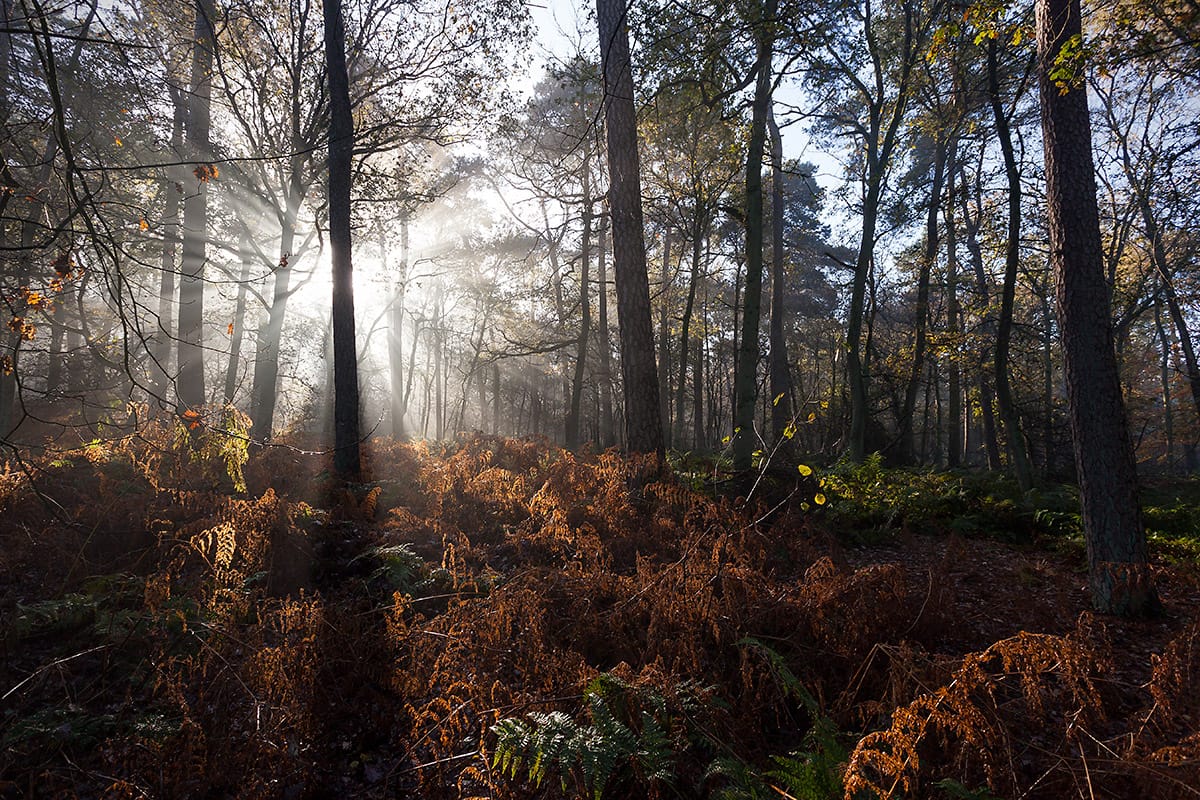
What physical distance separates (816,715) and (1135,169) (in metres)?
17.1

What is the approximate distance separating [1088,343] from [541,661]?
17.2ft

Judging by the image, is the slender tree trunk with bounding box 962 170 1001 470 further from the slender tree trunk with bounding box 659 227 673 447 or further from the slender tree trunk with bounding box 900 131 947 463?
the slender tree trunk with bounding box 659 227 673 447

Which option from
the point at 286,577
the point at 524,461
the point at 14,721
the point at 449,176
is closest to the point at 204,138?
the point at 449,176

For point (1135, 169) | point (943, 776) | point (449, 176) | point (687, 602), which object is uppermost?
point (449, 176)

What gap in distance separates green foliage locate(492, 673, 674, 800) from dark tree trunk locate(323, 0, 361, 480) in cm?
690

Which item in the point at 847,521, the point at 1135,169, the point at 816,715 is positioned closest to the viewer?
the point at 816,715

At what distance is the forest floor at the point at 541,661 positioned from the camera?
2.25 m

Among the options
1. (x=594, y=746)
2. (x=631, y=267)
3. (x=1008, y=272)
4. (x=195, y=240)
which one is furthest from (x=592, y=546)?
(x=195, y=240)

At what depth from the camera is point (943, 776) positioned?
92.2 inches

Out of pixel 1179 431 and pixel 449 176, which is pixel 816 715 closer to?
pixel 449 176

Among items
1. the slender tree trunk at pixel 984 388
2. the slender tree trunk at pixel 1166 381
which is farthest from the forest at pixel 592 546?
the slender tree trunk at pixel 1166 381

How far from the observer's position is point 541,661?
294 cm

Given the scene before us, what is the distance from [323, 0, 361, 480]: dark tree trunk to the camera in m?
8.36

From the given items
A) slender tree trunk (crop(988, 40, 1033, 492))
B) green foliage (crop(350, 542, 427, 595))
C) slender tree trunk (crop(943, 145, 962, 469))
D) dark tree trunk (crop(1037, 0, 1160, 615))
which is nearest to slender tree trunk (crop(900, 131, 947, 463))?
slender tree trunk (crop(943, 145, 962, 469))
